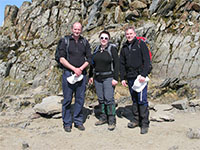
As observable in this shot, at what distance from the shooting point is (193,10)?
14.0 metres

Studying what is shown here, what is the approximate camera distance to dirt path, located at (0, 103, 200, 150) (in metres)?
6.18

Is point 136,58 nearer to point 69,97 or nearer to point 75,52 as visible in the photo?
point 75,52

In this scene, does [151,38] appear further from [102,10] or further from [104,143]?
[104,143]

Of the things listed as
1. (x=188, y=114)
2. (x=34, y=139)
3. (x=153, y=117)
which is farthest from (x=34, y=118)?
(x=188, y=114)

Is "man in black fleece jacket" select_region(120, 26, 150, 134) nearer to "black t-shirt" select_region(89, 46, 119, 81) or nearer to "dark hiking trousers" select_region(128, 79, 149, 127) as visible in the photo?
"dark hiking trousers" select_region(128, 79, 149, 127)

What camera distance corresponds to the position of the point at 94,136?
23.4 ft

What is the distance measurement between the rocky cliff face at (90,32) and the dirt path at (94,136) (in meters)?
4.75

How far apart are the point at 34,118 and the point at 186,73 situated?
10.2 m

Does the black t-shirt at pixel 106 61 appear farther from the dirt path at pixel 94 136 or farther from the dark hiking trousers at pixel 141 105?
the dirt path at pixel 94 136

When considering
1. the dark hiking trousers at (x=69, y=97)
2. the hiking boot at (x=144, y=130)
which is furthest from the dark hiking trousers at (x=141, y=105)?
the dark hiking trousers at (x=69, y=97)

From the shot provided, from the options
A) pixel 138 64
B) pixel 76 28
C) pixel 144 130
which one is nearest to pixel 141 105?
pixel 144 130

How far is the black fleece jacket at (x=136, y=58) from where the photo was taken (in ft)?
23.2

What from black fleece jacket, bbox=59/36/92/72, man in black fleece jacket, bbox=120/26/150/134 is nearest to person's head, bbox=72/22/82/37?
black fleece jacket, bbox=59/36/92/72

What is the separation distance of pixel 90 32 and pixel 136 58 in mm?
10223
